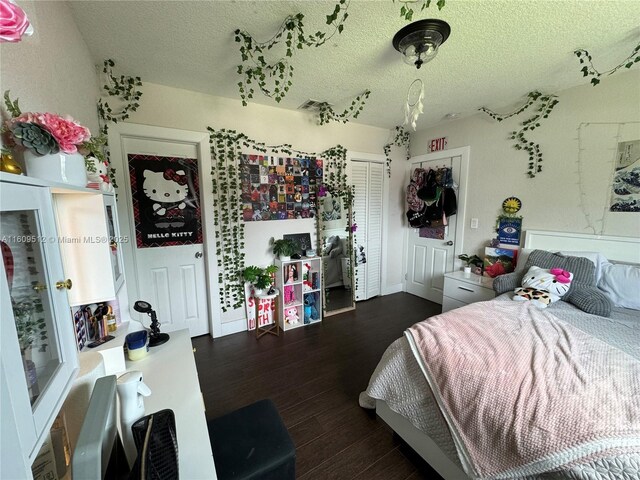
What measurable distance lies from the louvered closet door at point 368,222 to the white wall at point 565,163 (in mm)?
1157

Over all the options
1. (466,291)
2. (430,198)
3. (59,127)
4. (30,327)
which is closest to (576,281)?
(466,291)

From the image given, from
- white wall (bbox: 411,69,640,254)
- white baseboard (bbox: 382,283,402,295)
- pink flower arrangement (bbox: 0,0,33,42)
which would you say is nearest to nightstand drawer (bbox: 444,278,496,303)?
white wall (bbox: 411,69,640,254)

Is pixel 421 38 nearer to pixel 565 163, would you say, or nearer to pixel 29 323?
pixel 565 163

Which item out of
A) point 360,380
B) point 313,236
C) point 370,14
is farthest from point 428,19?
point 360,380

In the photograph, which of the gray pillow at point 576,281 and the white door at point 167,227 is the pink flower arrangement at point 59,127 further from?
the gray pillow at point 576,281

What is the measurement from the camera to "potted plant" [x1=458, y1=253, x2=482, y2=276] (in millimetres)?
2930

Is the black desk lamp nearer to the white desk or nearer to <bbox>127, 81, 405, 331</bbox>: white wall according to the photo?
the white desk

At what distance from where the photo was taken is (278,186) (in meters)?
2.84

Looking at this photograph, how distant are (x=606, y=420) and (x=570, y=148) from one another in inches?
95.4

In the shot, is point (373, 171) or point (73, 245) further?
point (373, 171)

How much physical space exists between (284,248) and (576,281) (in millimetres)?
2574

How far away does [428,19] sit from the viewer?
55.0 inches

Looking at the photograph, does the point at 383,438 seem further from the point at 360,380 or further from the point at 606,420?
the point at 606,420

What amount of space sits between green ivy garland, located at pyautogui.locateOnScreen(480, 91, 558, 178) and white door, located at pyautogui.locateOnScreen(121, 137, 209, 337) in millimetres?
3303
